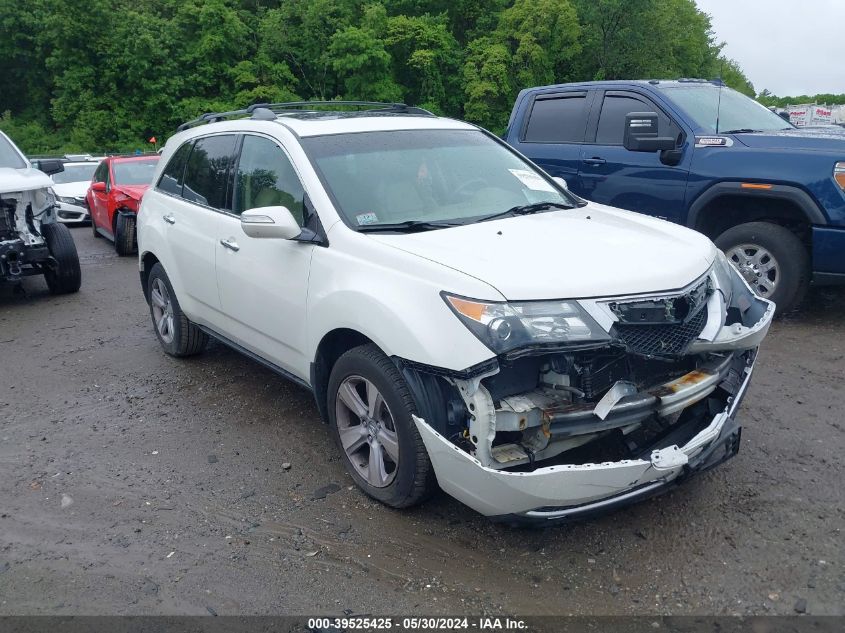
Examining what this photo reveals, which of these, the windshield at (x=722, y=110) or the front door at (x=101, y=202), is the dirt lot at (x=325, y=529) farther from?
the front door at (x=101, y=202)

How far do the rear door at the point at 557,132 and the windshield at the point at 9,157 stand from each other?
5632 millimetres

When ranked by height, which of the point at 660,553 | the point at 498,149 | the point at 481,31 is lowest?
the point at 660,553

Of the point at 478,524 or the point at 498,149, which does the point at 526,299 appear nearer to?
the point at 478,524

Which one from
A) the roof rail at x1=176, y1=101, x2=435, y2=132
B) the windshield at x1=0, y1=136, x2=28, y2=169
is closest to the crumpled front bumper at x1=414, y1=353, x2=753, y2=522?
the roof rail at x1=176, y1=101, x2=435, y2=132

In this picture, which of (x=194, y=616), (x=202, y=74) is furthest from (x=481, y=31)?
(x=194, y=616)

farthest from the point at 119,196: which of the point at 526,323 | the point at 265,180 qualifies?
the point at 526,323

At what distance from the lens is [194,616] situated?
291 cm

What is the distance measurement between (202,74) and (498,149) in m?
36.6

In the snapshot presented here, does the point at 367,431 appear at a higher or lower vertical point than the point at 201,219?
lower

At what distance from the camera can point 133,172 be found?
1242 cm

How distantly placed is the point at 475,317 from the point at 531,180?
1.89m

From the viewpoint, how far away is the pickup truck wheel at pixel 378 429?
10.5 ft

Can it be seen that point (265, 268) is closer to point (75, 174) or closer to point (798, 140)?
point (798, 140)

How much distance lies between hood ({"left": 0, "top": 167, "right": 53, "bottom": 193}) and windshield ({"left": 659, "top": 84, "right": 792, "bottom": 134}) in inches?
255
